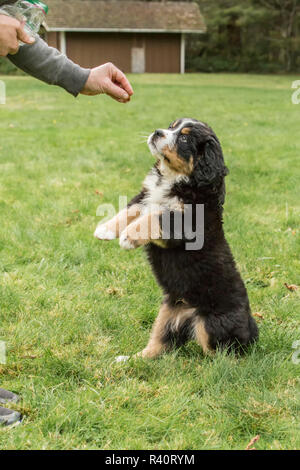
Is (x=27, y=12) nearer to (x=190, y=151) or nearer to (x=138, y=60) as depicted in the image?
(x=190, y=151)

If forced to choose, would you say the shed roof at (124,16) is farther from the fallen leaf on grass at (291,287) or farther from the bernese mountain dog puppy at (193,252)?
the bernese mountain dog puppy at (193,252)

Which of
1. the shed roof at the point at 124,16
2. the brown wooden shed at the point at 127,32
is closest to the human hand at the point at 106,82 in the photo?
the shed roof at the point at 124,16

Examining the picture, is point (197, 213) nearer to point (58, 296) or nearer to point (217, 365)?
point (217, 365)

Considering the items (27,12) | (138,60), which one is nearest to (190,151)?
(27,12)

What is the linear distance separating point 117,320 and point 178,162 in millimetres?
1056

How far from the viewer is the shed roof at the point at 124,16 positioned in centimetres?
3065

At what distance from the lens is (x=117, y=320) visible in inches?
130

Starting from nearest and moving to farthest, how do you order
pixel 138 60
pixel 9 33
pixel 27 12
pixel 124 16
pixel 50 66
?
pixel 9 33
pixel 27 12
pixel 50 66
pixel 124 16
pixel 138 60

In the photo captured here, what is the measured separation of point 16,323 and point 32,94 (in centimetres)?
1517

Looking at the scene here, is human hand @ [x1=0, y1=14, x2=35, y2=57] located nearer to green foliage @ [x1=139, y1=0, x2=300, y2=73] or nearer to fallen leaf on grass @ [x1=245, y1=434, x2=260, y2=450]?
fallen leaf on grass @ [x1=245, y1=434, x2=260, y2=450]

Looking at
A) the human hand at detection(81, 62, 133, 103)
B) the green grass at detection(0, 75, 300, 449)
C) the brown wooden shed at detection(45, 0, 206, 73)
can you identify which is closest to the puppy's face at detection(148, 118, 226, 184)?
the human hand at detection(81, 62, 133, 103)

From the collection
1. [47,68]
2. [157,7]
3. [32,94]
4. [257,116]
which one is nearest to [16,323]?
[47,68]

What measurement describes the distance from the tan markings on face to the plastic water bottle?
2.94 ft

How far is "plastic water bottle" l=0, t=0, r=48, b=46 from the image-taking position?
2.38 metres
